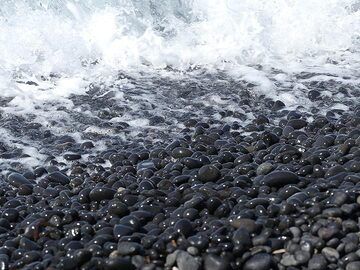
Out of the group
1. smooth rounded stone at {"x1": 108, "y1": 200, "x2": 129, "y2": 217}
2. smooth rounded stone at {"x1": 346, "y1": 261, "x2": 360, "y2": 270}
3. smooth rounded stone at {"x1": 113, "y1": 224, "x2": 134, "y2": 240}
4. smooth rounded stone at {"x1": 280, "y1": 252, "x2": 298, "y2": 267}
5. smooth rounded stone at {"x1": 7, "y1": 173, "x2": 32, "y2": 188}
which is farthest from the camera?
smooth rounded stone at {"x1": 7, "y1": 173, "x2": 32, "y2": 188}

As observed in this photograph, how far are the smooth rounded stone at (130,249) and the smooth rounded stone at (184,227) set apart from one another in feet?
0.95

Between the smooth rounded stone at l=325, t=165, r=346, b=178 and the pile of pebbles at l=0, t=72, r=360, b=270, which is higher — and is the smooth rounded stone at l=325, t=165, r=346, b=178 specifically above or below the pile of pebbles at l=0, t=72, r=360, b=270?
above

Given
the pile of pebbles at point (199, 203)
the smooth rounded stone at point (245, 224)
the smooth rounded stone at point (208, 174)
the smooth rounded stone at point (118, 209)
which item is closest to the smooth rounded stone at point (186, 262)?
the pile of pebbles at point (199, 203)

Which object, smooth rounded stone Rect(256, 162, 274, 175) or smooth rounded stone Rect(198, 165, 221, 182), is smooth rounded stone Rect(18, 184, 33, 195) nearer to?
smooth rounded stone Rect(198, 165, 221, 182)

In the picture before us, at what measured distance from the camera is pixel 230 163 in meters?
5.33

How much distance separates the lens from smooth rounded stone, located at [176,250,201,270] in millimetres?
3650

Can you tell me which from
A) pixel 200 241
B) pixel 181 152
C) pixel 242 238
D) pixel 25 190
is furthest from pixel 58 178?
pixel 242 238

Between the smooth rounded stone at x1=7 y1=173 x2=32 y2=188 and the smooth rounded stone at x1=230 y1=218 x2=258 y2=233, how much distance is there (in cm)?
210

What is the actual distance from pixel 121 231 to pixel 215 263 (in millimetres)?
746

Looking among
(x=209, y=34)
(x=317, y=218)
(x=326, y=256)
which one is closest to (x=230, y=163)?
(x=317, y=218)

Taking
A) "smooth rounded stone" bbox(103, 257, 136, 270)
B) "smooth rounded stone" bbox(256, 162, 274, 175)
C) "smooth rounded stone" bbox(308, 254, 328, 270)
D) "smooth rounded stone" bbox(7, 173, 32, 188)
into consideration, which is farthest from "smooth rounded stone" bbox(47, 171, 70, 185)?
"smooth rounded stone" bbox(308, 254, 328, 270)

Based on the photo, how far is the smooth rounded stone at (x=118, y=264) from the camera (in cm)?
371

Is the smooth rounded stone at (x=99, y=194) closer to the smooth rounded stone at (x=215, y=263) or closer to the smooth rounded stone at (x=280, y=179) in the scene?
the smooth rounded stone at (x=280, y=179)

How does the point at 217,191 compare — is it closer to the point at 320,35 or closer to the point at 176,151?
the point at 176,151
